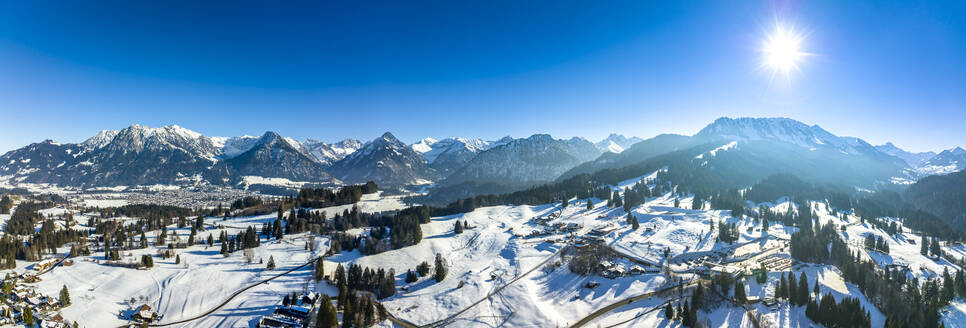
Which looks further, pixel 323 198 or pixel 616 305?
pixel 323 198

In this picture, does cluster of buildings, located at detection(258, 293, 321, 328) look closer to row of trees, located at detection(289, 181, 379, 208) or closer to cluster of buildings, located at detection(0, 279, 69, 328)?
cluster of buildings, located at detection(0, 279, 69, 328)

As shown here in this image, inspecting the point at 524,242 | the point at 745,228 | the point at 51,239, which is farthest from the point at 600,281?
the point at 51,239

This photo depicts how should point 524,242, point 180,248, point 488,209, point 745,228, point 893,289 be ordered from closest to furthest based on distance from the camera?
1. point 893,289
2. point 180,248
3. point 524,242
4. point 745,228
5. point 488,209

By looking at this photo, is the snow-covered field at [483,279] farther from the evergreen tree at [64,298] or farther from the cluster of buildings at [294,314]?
the cluster of buildings at [294,314]

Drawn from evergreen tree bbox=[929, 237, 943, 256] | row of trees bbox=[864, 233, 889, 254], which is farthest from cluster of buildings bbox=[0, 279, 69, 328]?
evergreen tree bbox=[929, 237, 943, 256]

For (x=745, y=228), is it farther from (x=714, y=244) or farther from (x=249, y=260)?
(x=249, y=260)

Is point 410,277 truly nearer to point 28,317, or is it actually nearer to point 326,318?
point 326,318

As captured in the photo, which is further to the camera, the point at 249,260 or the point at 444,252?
the point at 444,252

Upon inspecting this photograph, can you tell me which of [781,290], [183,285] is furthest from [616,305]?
[183,285]
